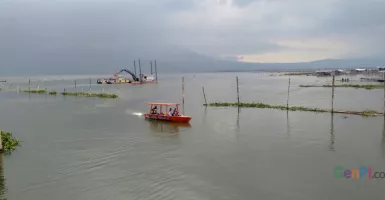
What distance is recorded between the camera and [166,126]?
29.7 m

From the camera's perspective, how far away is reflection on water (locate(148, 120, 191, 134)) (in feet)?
90.9

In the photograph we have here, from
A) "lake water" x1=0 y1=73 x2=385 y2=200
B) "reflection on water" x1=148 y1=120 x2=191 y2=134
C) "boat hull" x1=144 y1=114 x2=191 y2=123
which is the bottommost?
"lake water" x1=0 y1=73 x2=385 y2=200

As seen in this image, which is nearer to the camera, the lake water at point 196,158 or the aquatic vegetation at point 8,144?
the lake water at point 196,158

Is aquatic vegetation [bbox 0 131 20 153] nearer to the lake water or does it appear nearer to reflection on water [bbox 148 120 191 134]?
the lake water

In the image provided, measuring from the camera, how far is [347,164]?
18.1 meters

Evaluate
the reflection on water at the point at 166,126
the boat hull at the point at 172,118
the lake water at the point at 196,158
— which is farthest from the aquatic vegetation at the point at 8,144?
the boat hull at the point at 172,118

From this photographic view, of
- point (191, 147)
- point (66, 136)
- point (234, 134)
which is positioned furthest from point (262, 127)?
point (66, 136)

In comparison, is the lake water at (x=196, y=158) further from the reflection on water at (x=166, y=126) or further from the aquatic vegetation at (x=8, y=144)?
the aquatic vegetation at (x=8, y=144)

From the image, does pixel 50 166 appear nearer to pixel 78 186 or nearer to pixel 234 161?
pixel 78 186

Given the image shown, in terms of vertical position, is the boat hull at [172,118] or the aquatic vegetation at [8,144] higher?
the boat hull at [172,118]

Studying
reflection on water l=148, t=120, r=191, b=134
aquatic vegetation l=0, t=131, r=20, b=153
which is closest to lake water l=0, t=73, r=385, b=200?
reflection on water l=148, t=120, r=191, b=134

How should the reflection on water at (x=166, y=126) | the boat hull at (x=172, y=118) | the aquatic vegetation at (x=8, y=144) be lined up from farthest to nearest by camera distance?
the boat hull at (x=172, y=118) < the reflection on water at (x=166, y=126) < the aquatic vegetation at (x=8, y=144)

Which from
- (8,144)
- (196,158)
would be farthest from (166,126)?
(8,144)

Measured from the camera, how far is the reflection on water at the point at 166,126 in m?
27.7
